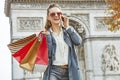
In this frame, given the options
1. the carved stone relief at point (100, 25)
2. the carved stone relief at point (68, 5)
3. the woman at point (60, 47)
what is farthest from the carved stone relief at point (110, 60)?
the woman at point (60, 47)

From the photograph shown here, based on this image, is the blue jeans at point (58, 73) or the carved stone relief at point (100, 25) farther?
the carved stone relief at point (100, 25)

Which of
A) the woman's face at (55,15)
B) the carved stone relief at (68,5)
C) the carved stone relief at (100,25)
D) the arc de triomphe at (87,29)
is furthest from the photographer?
the carved stone relief at (100,25)

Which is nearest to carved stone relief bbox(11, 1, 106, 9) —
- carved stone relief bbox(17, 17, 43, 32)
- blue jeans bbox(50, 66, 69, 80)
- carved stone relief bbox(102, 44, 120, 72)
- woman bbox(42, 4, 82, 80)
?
carved stone relief bbox(17, 17, 43, 32)

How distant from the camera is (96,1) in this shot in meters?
23.1

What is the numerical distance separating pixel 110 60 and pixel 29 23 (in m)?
4.69

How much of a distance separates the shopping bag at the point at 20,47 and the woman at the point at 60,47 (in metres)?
0.19

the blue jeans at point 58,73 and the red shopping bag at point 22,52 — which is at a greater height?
→ the red shopping bag at point 22,52

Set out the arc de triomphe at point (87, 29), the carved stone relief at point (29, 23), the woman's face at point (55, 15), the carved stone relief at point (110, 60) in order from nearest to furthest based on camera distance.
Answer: the woman's face at point (55, 15)
the carved stone relief at point (29, 23)
the arc de triomphe at point (87, 29)
the carved stone relief at point (110, 60)

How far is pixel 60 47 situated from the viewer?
4.60m

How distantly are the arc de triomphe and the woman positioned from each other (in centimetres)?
1688

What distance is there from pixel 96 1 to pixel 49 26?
18606mm

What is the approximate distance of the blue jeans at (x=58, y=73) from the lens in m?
4.50

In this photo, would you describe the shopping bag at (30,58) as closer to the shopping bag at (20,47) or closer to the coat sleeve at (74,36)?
the shopping bag at (20,47)

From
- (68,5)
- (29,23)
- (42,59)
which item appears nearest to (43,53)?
(42,59)
